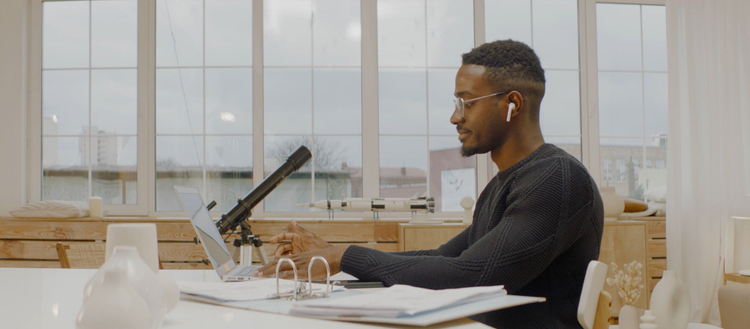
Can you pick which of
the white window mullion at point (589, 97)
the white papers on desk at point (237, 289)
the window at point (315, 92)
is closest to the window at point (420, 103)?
the window at point (315, 92)

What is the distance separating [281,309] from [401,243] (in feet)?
8.40

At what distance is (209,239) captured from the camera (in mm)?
1479

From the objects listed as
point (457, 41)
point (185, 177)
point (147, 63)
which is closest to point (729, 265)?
point (457, 41)

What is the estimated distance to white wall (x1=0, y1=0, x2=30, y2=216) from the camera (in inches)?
152

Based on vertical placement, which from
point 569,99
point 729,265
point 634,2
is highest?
point 634,2

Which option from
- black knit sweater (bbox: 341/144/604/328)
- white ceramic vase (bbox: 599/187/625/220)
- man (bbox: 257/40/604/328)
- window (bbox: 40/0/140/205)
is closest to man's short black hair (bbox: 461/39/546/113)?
man (bbox: 257/40/604/328)

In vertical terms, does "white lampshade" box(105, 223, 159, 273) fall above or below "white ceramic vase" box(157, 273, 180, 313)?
above

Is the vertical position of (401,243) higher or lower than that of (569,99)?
lower

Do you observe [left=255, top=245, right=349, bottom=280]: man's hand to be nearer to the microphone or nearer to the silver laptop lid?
the silver laptop lid

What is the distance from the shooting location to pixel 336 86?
12.9ft

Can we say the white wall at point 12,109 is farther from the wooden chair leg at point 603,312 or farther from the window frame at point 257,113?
the wooden chair leg at point 603,312

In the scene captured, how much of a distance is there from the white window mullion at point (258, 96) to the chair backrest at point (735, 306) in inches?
103

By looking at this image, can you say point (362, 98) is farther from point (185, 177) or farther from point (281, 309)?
point (281, 309)

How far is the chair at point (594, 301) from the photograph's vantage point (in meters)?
1.05
